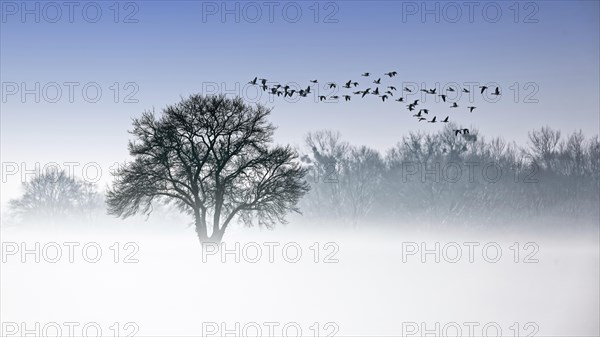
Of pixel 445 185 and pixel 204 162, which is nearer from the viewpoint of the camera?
pixel 204 162

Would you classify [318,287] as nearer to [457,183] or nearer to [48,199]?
[457,183]

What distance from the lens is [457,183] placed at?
60.3m

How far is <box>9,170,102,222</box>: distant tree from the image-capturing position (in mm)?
74688

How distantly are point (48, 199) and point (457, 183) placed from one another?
51.4m

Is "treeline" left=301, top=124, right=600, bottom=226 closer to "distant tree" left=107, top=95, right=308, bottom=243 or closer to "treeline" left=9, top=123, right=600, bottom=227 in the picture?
"treeline" left=9, top=123, right=600, bottom=227

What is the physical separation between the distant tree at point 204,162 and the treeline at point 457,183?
25.8m

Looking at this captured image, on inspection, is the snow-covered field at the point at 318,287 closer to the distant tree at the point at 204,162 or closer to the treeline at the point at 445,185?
the distant tree at the point at 204,162

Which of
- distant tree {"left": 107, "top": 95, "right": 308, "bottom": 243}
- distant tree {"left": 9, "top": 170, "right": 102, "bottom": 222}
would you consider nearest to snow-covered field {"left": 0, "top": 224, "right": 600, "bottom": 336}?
distant tree {"left": 107, "top": 95, "right": 308, "bottom": 243}

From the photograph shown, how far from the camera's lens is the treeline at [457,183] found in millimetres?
61500

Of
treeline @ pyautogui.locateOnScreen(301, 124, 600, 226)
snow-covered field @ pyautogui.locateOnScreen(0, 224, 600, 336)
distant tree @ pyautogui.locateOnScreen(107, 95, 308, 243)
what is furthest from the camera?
treeline @ pyautogui.locateOnScreen(301, 124, 600, 226)

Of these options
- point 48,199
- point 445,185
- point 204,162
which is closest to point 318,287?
point 204,162

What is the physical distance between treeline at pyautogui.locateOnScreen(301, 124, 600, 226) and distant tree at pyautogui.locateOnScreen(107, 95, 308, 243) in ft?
84.5

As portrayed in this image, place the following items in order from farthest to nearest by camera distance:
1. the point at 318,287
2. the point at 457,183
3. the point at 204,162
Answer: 1. the point at 457,183
2. the point at 204,162
3. the point at 318,287

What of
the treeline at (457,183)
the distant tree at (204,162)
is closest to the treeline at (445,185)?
the treeline at (457,183)
